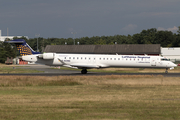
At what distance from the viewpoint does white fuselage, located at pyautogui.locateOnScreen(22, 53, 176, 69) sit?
34438 millimetres

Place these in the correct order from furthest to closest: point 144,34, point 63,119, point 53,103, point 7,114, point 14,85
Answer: point 144,34 < point 14,85 < point 53,103 < point 7,114 < point 63,119

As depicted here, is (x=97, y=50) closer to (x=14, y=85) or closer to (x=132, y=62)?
(x=132, y=62)

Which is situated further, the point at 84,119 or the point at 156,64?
the point at 156,64

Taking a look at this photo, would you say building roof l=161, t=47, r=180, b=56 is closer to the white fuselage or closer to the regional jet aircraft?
the regional jet aircraft

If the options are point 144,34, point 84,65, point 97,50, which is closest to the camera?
point 84,65

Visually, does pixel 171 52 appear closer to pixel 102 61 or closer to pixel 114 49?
pixel 114 49

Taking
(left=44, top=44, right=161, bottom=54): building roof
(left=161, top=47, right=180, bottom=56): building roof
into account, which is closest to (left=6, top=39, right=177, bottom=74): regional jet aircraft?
(left=44, top=44, right=161, bottom=54): building roof

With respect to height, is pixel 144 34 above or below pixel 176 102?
above

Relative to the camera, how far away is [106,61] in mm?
34656

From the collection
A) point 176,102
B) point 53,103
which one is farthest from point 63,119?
point 176,102

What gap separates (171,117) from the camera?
9.62 metres

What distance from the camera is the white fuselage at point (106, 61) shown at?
113 feet

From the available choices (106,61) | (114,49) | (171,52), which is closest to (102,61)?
(106,61)

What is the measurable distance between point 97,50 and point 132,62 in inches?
1422
